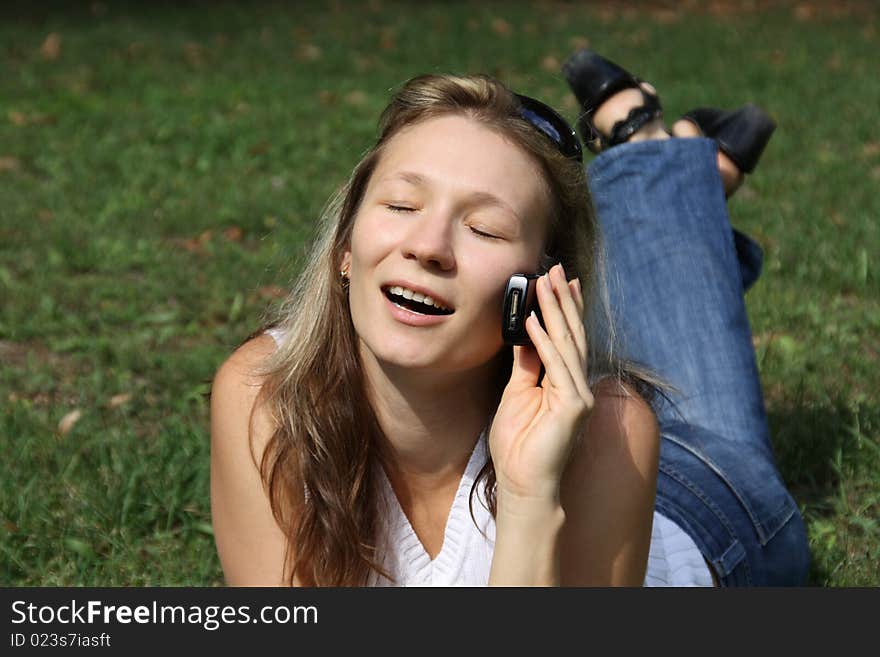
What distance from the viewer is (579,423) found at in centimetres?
243

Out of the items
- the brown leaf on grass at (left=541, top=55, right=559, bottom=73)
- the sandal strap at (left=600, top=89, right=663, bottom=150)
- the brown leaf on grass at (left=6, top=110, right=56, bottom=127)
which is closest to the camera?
the sandal strap at (left=600, top=89, right=663, bottom=150)

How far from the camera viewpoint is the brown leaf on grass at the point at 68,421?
3943 millimetres

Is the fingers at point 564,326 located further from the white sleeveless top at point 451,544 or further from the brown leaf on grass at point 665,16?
the brown leaf on grass at point 665,16

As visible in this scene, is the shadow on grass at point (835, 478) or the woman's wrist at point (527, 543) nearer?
the woman's wrist at point (527, 543)

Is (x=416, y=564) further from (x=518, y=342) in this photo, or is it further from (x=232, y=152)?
(x=232, y=152)

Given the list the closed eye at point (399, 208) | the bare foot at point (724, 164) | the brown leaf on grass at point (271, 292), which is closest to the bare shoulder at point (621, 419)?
the closed eye at point (399, 208)

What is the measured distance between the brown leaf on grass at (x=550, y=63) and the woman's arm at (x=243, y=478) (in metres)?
7.31

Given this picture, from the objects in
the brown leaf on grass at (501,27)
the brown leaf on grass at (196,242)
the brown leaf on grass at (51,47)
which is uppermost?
the brown leaf on grass at (501,27)

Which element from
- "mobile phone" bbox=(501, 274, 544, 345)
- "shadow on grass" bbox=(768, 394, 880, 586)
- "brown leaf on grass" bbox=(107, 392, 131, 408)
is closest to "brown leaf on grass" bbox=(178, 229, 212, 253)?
"brown leaf on grass" bbox=(107, 392, 131, 408)

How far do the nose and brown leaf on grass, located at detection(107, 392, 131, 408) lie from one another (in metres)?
2.01

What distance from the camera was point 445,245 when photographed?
2.45 m

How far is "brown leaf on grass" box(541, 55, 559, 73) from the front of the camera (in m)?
9.72

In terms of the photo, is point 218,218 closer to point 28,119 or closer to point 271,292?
point 271,292

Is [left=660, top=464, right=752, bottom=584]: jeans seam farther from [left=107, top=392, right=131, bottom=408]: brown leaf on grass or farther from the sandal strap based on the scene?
[left=107, top=392, right=131, bottom=408]: brown leaf on grass
